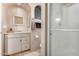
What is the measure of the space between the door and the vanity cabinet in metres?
0.29

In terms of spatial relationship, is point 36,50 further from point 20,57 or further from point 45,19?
point 45,19

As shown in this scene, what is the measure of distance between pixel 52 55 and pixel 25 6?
2.19 ft

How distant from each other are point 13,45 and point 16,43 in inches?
1.6

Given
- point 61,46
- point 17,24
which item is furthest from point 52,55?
point 17,24

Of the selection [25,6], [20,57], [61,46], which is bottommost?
[20,57]

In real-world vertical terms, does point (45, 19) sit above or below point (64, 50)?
above

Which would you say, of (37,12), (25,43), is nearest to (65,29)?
(37,12)

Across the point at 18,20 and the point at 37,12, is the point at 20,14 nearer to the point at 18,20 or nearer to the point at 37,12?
the point at 18,20

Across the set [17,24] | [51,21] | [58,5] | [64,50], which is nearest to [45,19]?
[51,21]

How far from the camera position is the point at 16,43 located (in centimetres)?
146

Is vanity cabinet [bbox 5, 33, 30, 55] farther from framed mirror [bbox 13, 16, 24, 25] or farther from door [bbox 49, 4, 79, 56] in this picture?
door [bbox 49, 4, 79, 56]

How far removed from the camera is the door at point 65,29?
1.48m

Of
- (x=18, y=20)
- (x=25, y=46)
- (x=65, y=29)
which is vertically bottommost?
(x=25, y=46)

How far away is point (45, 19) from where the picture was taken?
1503mm
